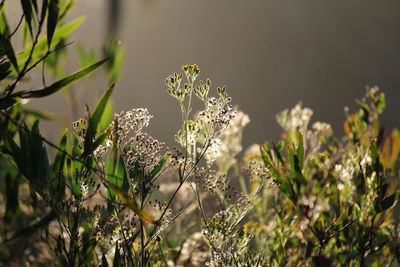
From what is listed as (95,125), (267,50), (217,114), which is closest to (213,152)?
(217,114)

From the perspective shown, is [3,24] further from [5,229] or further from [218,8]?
[218,8]

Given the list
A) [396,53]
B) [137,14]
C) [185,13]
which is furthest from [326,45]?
[137,14]

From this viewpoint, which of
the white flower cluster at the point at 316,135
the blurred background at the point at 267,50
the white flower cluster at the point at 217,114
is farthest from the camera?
the blurred background at the point at 267,50

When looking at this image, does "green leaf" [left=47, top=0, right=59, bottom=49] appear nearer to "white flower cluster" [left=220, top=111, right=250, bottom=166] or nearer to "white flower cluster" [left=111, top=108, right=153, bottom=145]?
"white flower cluster" [left=111, top=108, right=153, bottom=145]

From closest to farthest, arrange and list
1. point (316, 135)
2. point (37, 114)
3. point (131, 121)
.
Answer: point (131, 121) < point (316, 135) < point (37, 114)

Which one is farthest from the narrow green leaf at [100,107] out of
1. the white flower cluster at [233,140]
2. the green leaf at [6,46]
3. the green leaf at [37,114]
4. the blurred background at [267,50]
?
the blurred background at [267,50]

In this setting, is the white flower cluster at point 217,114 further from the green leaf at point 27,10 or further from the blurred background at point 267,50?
the blurred background at point 267,50

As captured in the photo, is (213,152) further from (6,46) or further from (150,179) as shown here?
(6,46)

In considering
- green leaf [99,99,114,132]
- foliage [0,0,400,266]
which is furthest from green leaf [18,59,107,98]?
green leaf [99,99,114,132]

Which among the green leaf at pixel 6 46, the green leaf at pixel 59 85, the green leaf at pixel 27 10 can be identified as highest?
the green leaf at pixel 27 10
